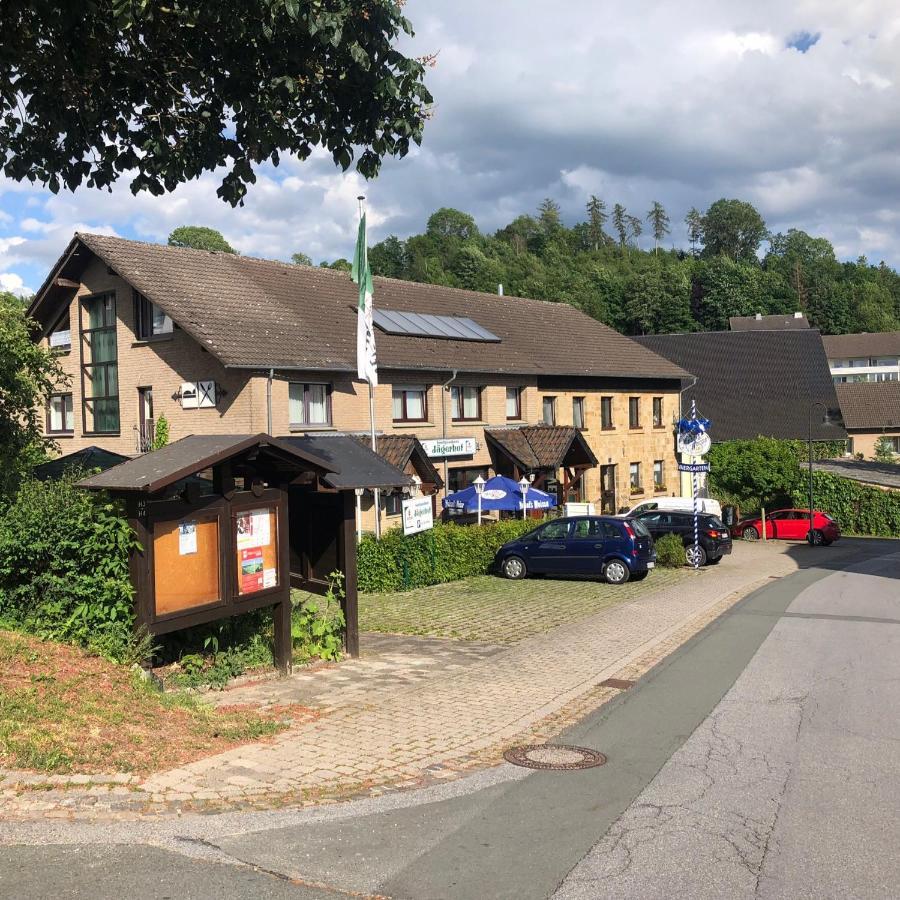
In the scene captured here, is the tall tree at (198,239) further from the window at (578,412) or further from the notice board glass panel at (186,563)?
the notice board glass panel at (186,563)

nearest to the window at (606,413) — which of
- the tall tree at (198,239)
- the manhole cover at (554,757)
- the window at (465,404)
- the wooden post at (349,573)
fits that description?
the window at (465,404)

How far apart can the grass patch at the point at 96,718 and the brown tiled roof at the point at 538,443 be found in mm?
22809

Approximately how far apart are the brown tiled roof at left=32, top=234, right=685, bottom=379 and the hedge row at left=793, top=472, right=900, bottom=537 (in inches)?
418

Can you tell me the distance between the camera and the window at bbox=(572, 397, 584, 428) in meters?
36.5

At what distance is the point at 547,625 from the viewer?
1582cm

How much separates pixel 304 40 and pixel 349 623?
22.8 ft

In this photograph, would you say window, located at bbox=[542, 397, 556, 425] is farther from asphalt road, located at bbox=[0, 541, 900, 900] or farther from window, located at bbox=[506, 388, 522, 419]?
asphalt road, located at bbox=[0, 541, 900, 900]

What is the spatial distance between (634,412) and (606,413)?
2236 millimetres

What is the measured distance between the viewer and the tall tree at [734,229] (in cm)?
14575

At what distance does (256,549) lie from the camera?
10656 millimetres

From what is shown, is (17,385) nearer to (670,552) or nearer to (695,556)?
(670,552)

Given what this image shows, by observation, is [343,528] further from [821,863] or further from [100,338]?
[100,338]

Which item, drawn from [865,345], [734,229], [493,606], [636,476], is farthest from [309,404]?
[734,229]

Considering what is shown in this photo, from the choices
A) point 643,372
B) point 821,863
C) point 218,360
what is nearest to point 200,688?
point 821,863
